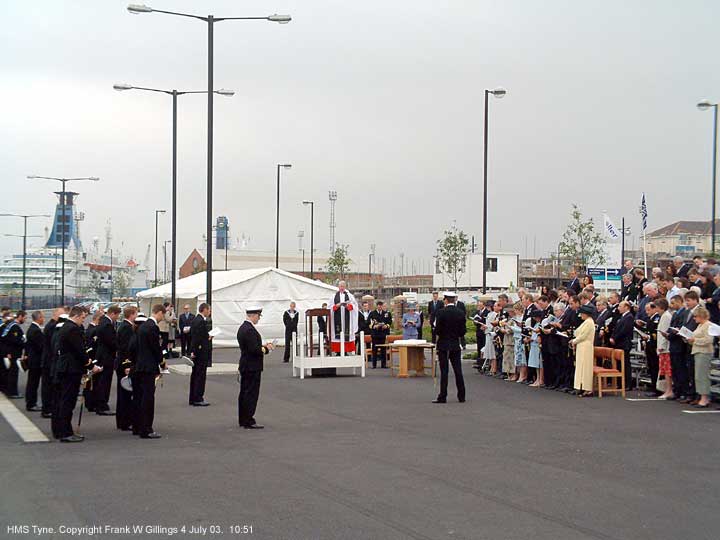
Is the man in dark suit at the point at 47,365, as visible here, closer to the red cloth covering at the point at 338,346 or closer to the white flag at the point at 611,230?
the red cloth covering at the point at 338,346

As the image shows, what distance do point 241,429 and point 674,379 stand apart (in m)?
8.86

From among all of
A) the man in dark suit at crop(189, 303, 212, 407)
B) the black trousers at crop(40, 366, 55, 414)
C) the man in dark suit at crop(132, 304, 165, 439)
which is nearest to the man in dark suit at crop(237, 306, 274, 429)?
the man in dark suit at crop(132, 304, 165, 439)

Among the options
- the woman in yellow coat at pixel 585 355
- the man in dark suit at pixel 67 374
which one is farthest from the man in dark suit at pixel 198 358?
the woman in yellow coat at pixel 585 355

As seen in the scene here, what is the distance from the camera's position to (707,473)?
33.6 feet

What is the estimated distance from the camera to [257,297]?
140 ft

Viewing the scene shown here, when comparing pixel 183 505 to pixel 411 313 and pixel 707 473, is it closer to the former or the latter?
pixel 707 473

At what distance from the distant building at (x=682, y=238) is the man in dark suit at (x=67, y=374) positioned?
65518mm

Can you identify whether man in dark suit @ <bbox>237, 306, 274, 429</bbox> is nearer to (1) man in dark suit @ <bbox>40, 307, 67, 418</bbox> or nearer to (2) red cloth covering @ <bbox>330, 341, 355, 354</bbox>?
(1) man in dark suit @ <bbox>40, 307, 67, 418</bbox>

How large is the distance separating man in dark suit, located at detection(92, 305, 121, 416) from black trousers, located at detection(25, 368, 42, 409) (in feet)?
5.15

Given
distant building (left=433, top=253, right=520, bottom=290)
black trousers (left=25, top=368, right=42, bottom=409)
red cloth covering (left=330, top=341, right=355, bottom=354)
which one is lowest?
black trousers (left=25, top=368, right=42, bottom=409)

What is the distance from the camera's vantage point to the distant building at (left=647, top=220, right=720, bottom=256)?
287 ft

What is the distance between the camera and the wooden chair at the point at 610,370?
1883 centimetres

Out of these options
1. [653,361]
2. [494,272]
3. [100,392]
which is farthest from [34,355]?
[494,272]

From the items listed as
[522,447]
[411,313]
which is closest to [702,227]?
[411,313]
